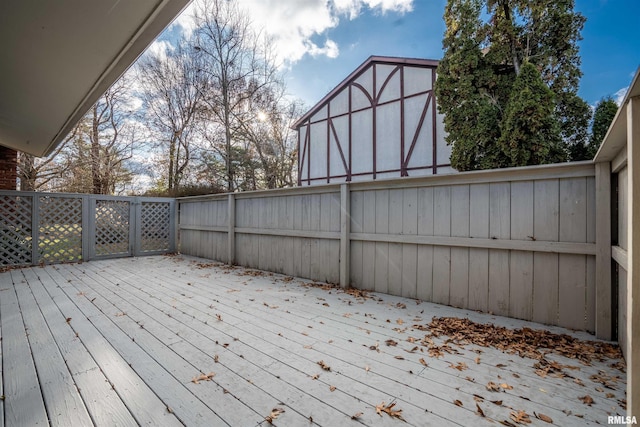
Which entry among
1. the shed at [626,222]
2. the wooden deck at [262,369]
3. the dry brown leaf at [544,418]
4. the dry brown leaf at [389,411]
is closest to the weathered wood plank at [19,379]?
the wooden deck at [262,369]

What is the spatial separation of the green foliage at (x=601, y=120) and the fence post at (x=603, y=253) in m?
5.23

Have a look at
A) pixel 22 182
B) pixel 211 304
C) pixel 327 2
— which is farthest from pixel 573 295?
pixel 22 182

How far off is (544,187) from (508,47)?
5.67m

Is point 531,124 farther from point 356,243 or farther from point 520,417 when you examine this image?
point 520,417

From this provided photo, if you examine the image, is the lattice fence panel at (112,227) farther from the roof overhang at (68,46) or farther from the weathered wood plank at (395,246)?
the weathered wood plank at (395,246)

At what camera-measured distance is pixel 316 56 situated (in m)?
9.50

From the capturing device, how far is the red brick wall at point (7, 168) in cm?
592

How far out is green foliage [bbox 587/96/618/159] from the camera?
19.1ft

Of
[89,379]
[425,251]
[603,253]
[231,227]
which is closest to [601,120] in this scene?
[603,253]

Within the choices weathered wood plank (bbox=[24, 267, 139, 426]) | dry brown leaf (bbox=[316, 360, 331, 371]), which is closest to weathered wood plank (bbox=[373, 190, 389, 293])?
dry brown leaf (bbox=[316, 360, 331, 371])

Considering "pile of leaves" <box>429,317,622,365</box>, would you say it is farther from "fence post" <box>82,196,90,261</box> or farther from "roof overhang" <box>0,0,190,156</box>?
"fence post" <box>82,196,90,261</box>

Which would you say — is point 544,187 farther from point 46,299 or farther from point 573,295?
point 46,299

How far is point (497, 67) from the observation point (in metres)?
6.45

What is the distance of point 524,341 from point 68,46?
423cm
